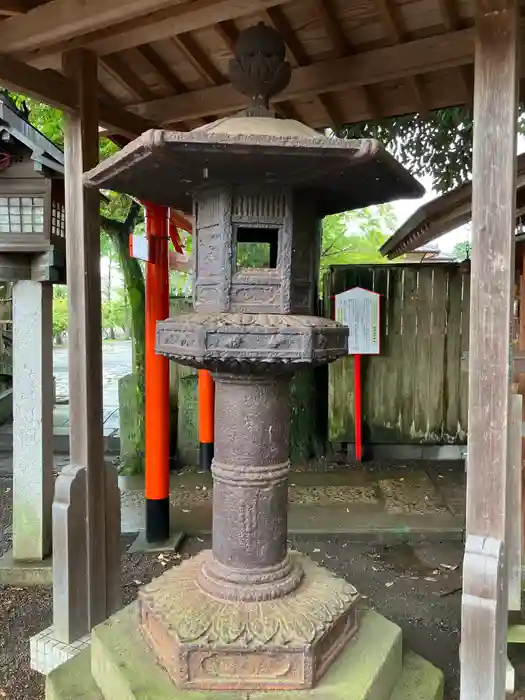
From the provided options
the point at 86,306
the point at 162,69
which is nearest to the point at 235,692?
the point at 86,306

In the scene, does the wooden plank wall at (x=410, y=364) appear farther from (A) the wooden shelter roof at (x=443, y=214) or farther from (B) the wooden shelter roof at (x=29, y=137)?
(B) the wooden shelter roof at (x=29, y=137)

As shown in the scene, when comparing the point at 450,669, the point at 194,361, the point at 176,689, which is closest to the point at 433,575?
the point at 450,669

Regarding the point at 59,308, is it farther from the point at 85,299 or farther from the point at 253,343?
the point at 253,343

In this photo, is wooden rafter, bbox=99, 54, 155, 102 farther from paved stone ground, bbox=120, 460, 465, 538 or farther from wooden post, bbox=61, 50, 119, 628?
paved stone ground, bbox=120, 460, 465, 538

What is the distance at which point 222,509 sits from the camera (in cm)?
273

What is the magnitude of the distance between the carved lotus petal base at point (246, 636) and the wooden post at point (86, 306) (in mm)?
647

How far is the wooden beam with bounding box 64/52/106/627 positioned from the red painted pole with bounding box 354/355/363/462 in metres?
4.69

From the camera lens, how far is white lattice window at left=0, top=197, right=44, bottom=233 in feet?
15.8

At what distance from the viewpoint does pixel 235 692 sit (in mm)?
2369

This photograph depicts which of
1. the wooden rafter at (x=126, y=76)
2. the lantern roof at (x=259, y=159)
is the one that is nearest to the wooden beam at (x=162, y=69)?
the wooden rafter at (x=126, y=76)

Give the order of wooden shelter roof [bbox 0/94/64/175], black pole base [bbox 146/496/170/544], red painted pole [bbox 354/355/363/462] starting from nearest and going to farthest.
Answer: wooden shelter roof [bbox 0/94/64/175] < black pole base [bbox 146/496/170/544] < red painted pole [bbox 354/355/363/462]

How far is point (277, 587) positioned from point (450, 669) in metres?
1.42

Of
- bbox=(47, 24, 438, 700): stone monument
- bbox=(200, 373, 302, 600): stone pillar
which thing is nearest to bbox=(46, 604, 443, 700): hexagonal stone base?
bbox=(47, 24, 438, 700): stone monument

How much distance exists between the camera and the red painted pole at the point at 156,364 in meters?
4.79
